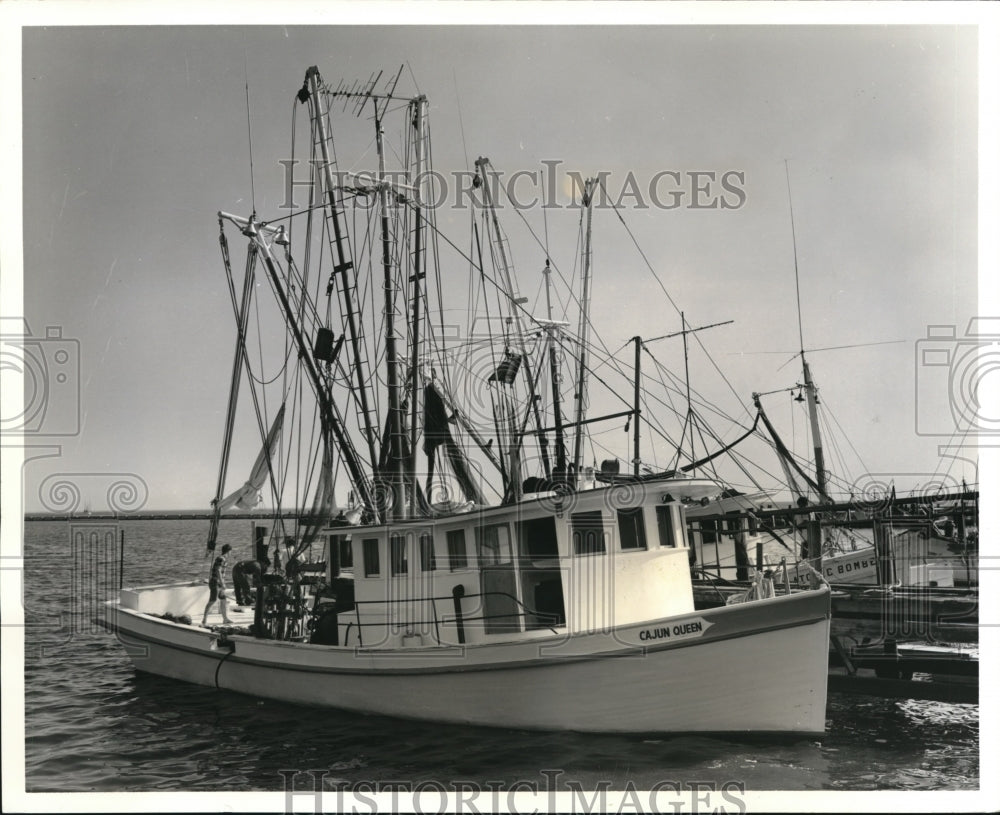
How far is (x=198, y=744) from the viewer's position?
1194cm

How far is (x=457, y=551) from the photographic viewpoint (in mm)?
11961

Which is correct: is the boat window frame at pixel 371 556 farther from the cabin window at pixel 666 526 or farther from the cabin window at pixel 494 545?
the cabin window at pixel 666 526

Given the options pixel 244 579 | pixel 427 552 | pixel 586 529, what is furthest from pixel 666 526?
pixel 244 579

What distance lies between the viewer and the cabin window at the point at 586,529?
451 inches

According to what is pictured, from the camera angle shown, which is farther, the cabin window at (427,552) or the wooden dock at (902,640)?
the wooden dock at (902,640)

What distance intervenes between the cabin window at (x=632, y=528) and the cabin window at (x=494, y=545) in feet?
4.71

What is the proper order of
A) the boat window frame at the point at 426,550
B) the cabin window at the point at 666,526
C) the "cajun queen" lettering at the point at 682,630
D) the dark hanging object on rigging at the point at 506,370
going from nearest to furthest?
1. the "cajun queen" lettering at the point at 682,630
2. the cabin window at the point at 666,526
3. the boat window frame at the point at 426,550
4. the dark hanging object on rigging at the point at 506,370

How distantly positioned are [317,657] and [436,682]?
2.00 m

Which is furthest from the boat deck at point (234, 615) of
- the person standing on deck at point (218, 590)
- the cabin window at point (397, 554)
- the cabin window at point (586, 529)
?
the cabin window at point (586, 529)

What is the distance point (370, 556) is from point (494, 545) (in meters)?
2.07

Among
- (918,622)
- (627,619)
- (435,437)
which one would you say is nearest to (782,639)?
(627,619)

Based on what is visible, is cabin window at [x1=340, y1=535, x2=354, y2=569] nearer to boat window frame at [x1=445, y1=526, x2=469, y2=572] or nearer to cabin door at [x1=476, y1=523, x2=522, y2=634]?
boat window frame at [x1=445, y1=526, x2=469, y2=572]

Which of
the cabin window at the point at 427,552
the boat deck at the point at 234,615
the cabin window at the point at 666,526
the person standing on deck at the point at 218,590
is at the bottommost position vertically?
the boat deck at the point at 234,615

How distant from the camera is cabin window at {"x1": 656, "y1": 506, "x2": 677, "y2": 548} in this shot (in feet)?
38.5
